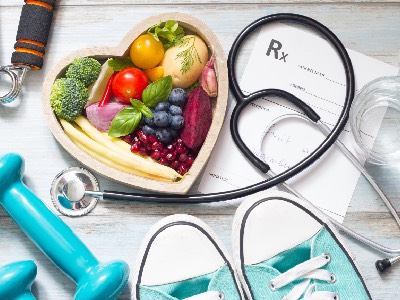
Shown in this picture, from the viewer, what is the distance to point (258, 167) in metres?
1.11

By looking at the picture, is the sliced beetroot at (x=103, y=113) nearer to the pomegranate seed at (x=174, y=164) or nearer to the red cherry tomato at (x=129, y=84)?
the red cherry tomato at (x=129, y=84)

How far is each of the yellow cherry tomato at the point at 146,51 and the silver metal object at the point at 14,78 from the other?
0.67 feet

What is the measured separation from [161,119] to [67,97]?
164mm

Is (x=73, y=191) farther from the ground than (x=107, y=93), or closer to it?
closer to it

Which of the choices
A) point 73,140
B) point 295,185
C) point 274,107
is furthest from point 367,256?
point 73,140

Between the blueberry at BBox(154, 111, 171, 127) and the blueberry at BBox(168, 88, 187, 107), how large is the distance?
28mm

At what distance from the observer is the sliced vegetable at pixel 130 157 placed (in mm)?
1066

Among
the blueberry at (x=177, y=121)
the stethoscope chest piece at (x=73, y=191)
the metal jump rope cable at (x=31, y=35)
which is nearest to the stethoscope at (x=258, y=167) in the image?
the stethoscope chest piece at (x=73, y=191)

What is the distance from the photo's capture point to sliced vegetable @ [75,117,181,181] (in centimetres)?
107

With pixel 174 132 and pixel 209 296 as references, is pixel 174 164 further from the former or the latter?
pixel 209 296

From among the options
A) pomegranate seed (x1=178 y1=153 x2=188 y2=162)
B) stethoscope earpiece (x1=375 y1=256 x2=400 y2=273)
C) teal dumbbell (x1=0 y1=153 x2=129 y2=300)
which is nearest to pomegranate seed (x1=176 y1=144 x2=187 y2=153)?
pomegranate seed (x1=178 y1=153 x2=188 y2=162)

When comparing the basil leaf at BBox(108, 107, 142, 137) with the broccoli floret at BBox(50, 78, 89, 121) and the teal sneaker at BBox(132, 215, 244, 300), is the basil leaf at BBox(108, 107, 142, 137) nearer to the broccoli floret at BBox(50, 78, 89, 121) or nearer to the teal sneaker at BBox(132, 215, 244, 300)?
the broccoli floret at BBox(50, 78, 89, 121)

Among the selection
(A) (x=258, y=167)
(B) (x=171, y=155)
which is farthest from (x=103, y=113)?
(A) (x=258, y=167)

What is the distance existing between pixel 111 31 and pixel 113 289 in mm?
477
